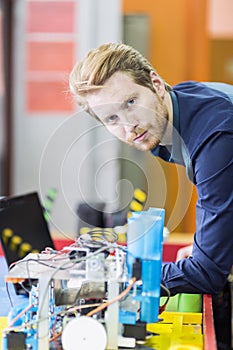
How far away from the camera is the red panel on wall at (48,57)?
13.3 ft

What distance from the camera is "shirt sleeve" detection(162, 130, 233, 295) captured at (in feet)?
5.02

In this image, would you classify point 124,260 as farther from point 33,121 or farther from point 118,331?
point 33,121

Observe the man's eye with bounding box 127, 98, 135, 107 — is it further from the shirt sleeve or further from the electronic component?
the electronic component

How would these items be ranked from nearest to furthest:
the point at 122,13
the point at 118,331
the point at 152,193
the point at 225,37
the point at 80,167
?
the point at 118,331 < the point at 152,193 < the point at 80,167 < the point at 122,13 < the point at 225,37

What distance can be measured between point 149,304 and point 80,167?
452mm

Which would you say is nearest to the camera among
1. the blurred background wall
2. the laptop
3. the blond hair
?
the blond hair

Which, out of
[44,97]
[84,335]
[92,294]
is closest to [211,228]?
[92,294]

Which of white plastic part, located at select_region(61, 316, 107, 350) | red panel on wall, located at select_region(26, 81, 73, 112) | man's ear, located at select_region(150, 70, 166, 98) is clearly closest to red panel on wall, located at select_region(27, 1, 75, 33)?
red panel on wall, located at select_region(26, 81, 73, 112)

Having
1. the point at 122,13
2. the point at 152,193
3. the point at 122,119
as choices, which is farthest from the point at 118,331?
the point at 122,13

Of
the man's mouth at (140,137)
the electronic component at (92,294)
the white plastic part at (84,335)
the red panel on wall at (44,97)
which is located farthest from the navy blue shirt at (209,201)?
the red panel on wall at (44,97)

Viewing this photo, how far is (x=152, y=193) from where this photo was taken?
150 centimetres

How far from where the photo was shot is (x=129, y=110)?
4.93 feet

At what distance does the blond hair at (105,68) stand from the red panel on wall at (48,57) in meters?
2.48

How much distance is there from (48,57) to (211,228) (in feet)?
8.94
